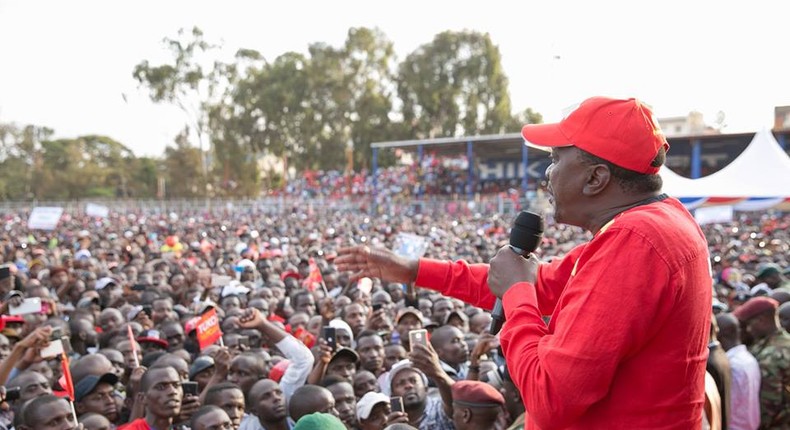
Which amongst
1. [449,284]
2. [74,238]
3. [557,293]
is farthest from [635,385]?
[74,238]

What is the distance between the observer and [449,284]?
2.52m

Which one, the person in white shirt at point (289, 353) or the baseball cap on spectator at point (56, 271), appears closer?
the person in white shirt at point (289, 353)

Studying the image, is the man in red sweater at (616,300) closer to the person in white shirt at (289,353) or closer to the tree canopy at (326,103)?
the person in white shirt at (289,353)

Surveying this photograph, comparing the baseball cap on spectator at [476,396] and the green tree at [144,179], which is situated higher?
the green tree at [144,179]

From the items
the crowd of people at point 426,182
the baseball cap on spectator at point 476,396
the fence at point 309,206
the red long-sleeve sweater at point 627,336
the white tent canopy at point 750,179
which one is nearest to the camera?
the red long-sleeve sweater at point 627,336

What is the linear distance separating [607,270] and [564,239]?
14968 mm

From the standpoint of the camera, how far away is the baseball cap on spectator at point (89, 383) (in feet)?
14.2

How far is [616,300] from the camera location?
59.6 inches

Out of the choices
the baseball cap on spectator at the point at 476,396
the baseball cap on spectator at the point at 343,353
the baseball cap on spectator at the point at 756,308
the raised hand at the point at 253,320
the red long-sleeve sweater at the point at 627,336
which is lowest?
the baseball cap on spectator at the point at 343,353

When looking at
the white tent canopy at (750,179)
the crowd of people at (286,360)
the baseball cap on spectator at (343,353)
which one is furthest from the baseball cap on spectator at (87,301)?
the white tent canopy at (750,179)

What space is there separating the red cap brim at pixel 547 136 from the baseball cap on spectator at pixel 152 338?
16.8 ft

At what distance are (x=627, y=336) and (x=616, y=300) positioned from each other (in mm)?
83

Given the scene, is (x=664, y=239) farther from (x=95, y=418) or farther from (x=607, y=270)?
(x=95, y=418)

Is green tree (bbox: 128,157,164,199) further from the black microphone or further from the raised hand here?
the black microphone
